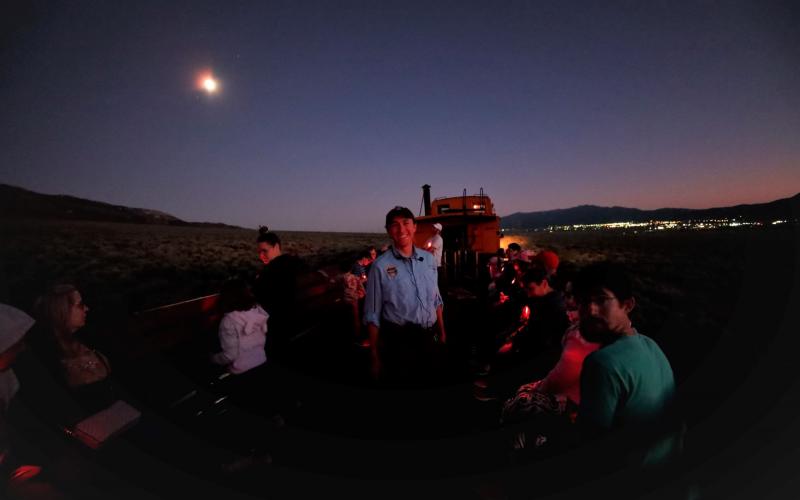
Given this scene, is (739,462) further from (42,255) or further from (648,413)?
(42,255)

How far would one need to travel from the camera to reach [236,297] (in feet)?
10.2

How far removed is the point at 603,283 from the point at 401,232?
6.01 feet

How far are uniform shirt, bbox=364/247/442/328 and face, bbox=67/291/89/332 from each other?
276 centimetres

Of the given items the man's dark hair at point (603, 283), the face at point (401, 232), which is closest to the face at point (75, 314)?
the face at point (401, 232)

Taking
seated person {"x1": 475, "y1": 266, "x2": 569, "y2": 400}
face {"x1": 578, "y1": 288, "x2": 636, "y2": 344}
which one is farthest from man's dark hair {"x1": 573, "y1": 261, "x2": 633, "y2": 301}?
seated person {"x1": 475, "y1": 266, "x2": 569, "y2": 400}

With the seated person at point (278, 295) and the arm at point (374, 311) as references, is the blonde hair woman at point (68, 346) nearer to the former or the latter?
the seated person at point (278, 295)

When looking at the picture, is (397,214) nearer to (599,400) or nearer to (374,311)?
(374,311)

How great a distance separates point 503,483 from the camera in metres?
2.62

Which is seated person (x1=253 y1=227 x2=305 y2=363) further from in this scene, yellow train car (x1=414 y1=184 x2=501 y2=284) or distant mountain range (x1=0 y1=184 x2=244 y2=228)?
distant mountain range (x1=0 y1=184 x2=244 y2=228)

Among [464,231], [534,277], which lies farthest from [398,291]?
[464,231]

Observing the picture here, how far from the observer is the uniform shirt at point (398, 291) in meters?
2.98

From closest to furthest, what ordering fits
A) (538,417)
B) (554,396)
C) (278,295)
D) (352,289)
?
(538,417) < (554,396) < (278,295) < (352,289)

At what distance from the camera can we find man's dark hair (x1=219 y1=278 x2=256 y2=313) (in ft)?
10.1

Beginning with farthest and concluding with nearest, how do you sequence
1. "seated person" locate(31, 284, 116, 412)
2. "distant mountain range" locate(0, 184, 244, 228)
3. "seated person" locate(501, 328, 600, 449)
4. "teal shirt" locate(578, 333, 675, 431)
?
"distant mountain range" locate(0, 184, 244, 228)
"seated person" locate(31, 284, 116, 412)
"seated person" locate(501, 328, 600, 449)
"teal shirt" locate(578, 333, 675, 431)
